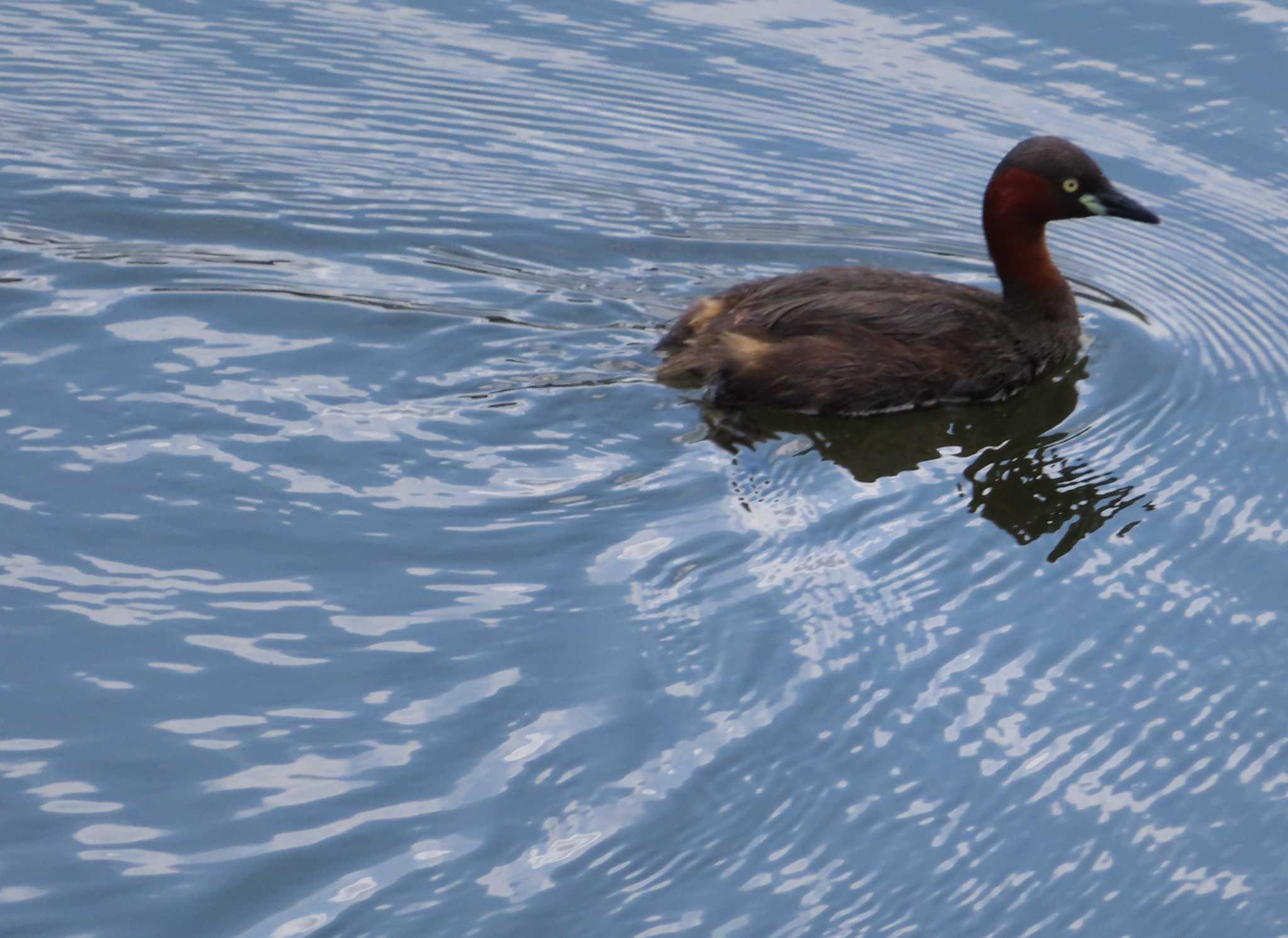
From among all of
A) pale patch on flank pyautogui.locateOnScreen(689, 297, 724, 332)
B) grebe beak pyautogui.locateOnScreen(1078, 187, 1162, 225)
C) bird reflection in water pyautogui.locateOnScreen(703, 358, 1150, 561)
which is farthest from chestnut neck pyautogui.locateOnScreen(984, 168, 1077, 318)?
pale patch on flank pyautogui.locateOnScreen(689, 297, 724, 332)

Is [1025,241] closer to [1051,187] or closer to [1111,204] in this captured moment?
[1051,187]

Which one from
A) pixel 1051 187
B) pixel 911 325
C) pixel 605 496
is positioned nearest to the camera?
pixel 605 496

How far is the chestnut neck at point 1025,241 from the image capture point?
7.30 metres

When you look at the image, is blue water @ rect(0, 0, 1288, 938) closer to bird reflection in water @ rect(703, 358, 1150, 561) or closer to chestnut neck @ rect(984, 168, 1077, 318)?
bird reflection in water @ rect(703, 358, 1150, 561)

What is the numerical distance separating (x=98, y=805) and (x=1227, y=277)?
5.43m

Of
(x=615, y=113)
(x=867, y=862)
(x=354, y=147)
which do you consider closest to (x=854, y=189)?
(x=615, y=113)

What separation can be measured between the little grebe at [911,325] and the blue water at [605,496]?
0.51 ft

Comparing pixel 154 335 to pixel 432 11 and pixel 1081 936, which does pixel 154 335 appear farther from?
pixel 1081 936

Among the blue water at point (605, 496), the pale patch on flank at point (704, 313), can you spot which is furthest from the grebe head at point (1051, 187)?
the pale patch on flank at point (704, 313)

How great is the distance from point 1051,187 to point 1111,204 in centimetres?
25

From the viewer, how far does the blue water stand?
4.67 m

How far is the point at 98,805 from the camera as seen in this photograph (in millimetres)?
4691

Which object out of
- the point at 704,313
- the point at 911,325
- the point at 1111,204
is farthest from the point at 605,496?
the point at 1111,204

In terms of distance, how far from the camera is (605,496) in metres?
6.07
